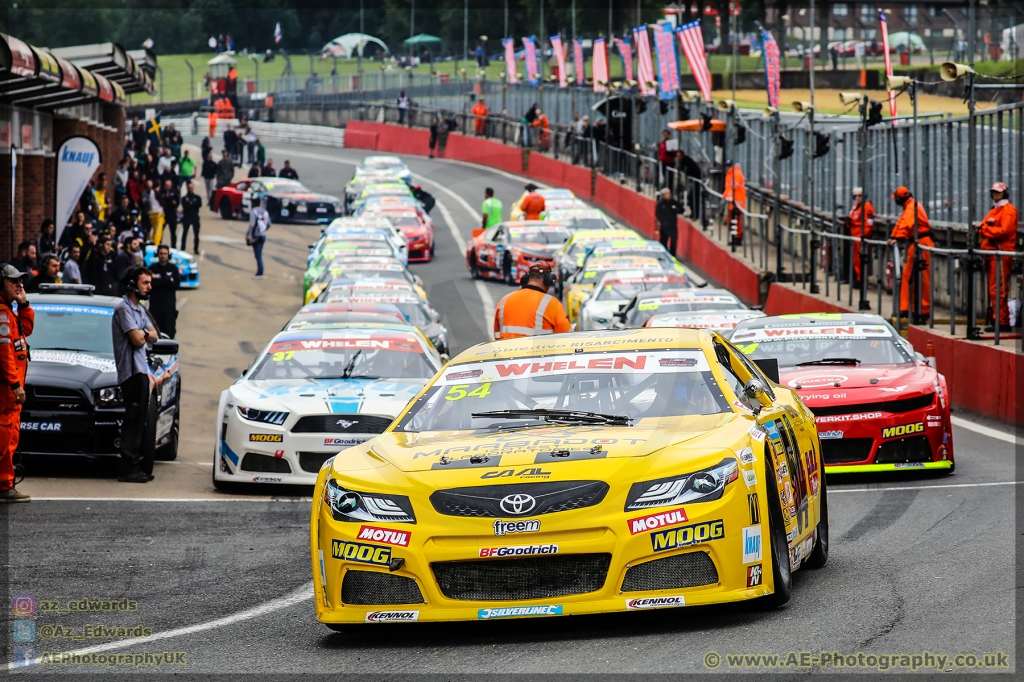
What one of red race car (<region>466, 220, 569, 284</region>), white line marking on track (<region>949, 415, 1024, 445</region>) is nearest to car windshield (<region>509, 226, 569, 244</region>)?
red race car (<region>466, 220, 569, 284</region>)

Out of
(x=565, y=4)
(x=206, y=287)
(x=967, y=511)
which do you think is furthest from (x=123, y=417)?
(x=565, y=4)

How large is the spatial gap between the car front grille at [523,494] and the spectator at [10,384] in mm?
5902

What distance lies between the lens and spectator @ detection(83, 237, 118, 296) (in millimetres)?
21812

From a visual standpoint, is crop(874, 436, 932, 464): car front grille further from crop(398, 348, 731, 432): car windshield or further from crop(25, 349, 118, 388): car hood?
crop(25, 349, 118, 388): car hood

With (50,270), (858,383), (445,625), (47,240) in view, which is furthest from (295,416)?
(47,240)

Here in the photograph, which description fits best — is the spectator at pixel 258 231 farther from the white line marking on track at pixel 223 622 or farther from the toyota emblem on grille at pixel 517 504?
the toyota emblem on grille at pixel 517 504

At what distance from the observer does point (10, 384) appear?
11.4 m

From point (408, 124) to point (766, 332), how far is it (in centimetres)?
6773

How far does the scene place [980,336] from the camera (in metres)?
17.7

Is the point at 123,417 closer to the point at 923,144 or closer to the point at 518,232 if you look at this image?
→ the point at 923,144

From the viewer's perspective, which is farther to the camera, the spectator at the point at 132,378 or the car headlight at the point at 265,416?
the spectator at the point at 132,378

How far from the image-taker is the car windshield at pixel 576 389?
24.5ft

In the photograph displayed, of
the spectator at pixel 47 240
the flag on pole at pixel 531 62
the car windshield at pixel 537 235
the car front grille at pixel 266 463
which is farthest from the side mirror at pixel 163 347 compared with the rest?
the flag on pole at pixel 531 62

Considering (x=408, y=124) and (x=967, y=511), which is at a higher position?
(x=408, y=124)
